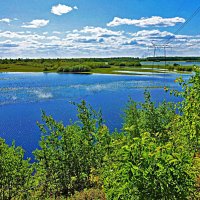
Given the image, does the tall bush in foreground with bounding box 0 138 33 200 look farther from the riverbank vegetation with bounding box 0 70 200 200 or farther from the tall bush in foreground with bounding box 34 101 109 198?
the tall bush in foreground with bounding box 34 101 109 198

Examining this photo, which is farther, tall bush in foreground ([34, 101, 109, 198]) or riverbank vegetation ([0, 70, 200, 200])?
tall bush in foreground ([34, 101, 109, 198])

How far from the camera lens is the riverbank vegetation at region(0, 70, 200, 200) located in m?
3.72

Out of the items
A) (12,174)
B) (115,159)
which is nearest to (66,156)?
(12,174)

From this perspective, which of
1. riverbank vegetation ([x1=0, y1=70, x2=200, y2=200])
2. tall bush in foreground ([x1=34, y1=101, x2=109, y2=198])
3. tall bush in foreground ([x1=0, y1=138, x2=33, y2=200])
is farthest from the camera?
tall bush in foreground ([x1=34, y1=101, x2=109, y2=198])

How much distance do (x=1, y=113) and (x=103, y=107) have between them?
1174cm

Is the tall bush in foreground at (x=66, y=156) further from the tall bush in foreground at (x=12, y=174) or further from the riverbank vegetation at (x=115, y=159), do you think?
the tall bush in foreground at (x=12, y=174)

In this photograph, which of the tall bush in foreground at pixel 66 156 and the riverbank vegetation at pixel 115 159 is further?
the tall bush in foreground at pixel 66 156

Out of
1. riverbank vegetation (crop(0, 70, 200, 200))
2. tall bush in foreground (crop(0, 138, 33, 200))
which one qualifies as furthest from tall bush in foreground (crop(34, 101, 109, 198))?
tall bush in foreground (crop(0, 138, 33, 200))

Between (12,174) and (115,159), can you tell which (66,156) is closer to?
(12,174)

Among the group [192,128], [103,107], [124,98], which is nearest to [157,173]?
[192,128]

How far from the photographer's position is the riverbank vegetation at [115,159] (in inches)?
146

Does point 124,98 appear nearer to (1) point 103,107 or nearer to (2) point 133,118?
(1) point 103,107

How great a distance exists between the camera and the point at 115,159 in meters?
6.27

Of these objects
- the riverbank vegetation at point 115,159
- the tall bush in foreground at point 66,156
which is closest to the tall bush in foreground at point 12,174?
the riverbank vegetation at point 115,159
